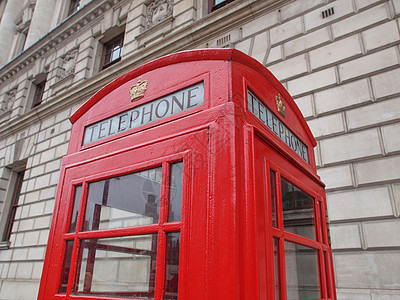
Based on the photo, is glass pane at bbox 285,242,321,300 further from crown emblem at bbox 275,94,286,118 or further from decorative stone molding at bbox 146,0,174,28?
decorative stone molding at bbox 146,0,174,28

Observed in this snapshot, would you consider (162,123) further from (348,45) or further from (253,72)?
(348,45)

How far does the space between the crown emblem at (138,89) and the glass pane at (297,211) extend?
1.02 m

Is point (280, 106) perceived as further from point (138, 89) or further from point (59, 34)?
point (59, 34)

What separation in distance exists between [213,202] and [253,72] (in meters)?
0.86

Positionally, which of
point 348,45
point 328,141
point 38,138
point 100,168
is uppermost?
point 38,138

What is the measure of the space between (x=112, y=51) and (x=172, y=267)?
33.7 feet

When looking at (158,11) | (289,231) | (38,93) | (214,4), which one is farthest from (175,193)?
(38,93)

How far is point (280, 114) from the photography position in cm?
209

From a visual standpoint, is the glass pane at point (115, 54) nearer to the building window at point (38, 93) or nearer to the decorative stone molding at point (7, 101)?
the building window at point (38, 93)

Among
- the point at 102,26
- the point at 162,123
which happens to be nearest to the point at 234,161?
the point at 162,123

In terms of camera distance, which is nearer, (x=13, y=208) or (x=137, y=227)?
(x=137, y=227)

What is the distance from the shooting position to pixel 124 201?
1.91 metres

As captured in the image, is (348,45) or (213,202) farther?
(348,45)

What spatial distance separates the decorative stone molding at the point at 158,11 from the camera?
8.62 metres
